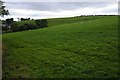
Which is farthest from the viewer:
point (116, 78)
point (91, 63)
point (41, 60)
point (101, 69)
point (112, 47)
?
point (112, 47)

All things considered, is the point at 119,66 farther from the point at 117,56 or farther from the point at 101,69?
the point at 117,56

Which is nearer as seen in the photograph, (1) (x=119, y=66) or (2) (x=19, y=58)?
(1) (x=119, y=66)

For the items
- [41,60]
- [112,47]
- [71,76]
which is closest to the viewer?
[71,76]

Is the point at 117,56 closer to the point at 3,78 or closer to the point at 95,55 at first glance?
the point at 95,55

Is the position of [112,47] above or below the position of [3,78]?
above

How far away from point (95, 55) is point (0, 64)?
919cm

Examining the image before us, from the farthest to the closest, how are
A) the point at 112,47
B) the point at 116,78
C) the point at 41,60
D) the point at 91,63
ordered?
the point at 112,47 → the point at 41,60 → the point at 91,63 → the point at 116,78

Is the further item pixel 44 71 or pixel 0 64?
pixel 0 64

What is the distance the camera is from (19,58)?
2469 centimetres

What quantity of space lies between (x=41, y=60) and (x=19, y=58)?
2871 millimetres

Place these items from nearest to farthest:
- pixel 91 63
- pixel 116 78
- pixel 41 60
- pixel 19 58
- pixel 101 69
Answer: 1. pixel 116 78
2. pixel 101 69
3. pixel 91 63
4. pixel 41 60
5. pixel 19 58

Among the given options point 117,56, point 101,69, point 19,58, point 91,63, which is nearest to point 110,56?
point 117,56

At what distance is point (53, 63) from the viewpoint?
70.5 ft

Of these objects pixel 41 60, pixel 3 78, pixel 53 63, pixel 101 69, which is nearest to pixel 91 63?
pixel 101 69
